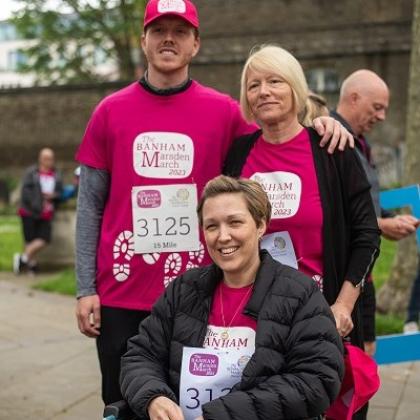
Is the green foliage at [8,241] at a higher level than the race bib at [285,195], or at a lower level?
lower

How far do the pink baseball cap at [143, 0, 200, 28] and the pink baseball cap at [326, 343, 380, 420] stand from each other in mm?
1482

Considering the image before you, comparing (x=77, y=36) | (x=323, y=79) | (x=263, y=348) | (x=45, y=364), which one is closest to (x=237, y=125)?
(x=263, y=348)

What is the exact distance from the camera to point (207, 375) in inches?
107

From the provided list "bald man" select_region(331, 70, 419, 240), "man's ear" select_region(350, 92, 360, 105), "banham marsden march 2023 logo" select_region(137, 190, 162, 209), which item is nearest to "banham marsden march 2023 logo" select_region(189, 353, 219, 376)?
"banham marsden march 2023 logo" select_region(137, 190, 162, 209)

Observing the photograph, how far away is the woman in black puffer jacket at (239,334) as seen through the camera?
258 cm

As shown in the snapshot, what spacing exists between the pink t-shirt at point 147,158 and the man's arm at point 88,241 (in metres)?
0.05

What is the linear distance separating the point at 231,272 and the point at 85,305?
2.79 feet

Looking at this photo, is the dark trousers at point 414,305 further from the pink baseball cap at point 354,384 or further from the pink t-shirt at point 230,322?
the pink t-shirt at point 230,322

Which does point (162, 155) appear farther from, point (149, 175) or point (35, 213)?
point (35, 213)

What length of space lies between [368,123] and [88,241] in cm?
179

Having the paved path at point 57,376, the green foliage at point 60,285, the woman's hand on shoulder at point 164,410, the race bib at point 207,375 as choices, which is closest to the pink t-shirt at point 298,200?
the race bib at point 207,375

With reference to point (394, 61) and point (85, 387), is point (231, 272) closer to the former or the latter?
point (85, 387)

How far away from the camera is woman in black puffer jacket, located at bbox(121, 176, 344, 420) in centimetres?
258

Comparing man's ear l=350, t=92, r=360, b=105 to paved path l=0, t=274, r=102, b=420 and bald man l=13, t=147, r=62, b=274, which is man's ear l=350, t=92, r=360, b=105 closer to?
paved path l=0, t=274, r=102, b=420
